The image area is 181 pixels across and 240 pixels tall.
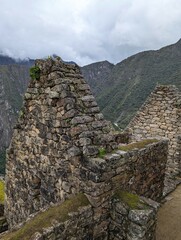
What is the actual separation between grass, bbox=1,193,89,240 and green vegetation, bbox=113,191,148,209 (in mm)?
686

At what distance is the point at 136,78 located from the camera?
356 ft

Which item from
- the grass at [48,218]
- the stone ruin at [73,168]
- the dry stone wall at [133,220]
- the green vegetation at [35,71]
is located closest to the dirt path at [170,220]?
the stone ruin at [73,168]

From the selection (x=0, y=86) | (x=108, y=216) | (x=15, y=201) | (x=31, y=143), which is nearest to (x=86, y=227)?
(x=108, y=216)

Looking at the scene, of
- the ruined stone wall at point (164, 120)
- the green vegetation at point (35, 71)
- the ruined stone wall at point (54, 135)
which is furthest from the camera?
the ruined stone wall at point (164, 120)

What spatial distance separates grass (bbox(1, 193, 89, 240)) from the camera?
3275mm

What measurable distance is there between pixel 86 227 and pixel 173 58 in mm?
101556

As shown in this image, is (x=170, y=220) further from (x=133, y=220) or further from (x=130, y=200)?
(x=133, y=220)

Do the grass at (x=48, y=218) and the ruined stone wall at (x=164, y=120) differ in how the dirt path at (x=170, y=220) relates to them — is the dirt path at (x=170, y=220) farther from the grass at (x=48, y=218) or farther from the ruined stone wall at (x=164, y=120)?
the grass at (x=48, y=218)

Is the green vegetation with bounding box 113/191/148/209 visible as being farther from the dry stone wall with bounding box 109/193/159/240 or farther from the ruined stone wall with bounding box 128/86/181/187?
the ruined stone wall with bounding box 128/86/181/187

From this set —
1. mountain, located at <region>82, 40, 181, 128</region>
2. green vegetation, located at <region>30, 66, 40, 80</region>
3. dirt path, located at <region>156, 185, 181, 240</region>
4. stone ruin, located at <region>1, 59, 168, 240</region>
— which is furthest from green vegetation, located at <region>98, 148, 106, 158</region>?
mountain, located at <region>82, 40, 181, 128</region>

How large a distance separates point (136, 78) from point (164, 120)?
10298cm

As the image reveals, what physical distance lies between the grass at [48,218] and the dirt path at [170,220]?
3.29m

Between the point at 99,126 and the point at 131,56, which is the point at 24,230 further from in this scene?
the point at 131,56

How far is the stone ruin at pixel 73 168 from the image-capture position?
12.7 feet
